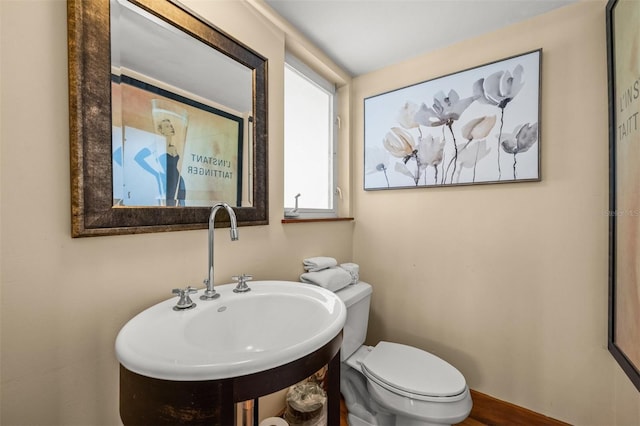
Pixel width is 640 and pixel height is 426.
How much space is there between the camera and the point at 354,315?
1409mm

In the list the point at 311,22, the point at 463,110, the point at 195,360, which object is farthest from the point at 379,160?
the point at 195,360

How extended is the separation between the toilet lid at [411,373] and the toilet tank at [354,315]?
11cm

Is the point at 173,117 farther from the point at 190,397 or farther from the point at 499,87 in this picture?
the point at 499,87

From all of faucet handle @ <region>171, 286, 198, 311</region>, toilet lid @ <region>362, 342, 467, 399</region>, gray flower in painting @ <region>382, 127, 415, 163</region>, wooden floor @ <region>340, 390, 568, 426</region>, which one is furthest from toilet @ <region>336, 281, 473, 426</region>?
gray flower in painting @ <region>382, 127, 415, 163</region>

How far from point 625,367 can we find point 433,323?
0.77 m

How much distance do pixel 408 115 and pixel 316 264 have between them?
1071 mm

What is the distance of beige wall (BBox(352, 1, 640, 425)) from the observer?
1.19m

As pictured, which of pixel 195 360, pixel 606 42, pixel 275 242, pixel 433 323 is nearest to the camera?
pixel 195 360

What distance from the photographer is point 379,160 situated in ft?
5.82

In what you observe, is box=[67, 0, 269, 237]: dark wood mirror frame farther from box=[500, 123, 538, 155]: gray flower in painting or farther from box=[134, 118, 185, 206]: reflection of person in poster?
box=[500, 123, 538, 155]: gray flower in painting

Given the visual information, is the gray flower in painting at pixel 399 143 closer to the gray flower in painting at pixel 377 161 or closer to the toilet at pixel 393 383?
the gray flower in painting at pixel 377 161

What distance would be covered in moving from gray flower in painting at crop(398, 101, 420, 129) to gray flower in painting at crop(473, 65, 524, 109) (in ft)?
1.07

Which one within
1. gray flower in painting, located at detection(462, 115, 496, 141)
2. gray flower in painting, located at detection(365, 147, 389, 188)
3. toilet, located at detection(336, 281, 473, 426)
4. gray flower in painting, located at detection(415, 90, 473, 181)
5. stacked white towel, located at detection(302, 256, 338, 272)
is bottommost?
toilet, located at detection(336, 281, 473, 426)

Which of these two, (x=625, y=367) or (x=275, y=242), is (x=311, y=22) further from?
(x=625, y=367)
